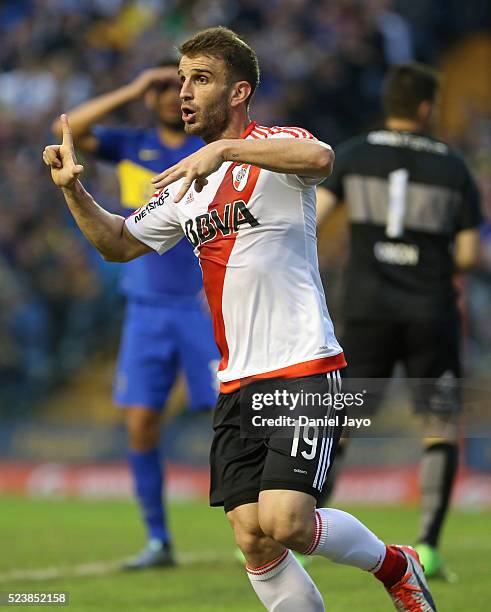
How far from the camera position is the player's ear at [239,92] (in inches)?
176

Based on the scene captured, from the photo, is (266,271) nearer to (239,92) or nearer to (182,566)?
(239,92)

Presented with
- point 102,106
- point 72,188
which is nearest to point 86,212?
point 72,188

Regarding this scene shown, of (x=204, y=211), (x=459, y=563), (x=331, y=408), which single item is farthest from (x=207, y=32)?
(x=459, y=563)

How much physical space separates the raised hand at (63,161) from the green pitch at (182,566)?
217 cm

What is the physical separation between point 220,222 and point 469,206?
2690 millimetres

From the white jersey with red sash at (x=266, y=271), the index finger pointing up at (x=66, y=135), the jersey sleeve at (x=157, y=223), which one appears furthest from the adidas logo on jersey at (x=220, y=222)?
the index finger pointing up at (x=66, y=135)

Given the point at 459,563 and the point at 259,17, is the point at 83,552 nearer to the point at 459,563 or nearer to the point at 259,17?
the point at 459,563

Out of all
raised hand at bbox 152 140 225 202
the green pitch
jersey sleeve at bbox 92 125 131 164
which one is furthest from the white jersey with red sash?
jersey sleeve at bbox 92 125 131 164

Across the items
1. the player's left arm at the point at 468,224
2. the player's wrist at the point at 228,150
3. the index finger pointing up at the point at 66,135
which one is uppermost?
the index finger pointing up at the point at 66,135

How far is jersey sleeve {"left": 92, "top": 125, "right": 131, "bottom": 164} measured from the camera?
7398 mm

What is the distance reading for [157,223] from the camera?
4727 mm

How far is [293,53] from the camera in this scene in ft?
55.6

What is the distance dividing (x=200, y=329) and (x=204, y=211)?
9.70ft

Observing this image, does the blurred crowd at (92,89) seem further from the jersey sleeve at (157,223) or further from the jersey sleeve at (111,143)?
the jersey sleeve at (157,223)
